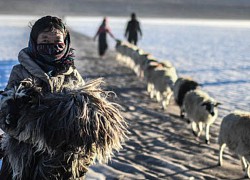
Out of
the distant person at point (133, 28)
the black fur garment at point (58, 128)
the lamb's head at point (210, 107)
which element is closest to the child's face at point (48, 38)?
the black fur garment at point (58, 128)

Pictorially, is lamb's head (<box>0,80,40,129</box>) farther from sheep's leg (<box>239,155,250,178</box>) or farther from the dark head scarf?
sheep's leg (<box>239,155,250,178</box>)

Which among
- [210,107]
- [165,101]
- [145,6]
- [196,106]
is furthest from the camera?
[145,6]

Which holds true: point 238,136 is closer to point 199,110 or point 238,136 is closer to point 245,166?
point 245,166

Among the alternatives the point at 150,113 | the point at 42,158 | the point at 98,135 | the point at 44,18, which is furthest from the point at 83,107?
the point at 150,113

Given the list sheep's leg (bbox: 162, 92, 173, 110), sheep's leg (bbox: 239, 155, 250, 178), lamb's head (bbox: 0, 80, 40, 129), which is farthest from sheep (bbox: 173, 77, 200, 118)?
lamb's head (bbox: 0, 80, 40, 129)

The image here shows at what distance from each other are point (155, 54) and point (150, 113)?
10.6 meters

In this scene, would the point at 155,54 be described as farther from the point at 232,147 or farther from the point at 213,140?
the point at 232,147

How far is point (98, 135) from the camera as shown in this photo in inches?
61.2

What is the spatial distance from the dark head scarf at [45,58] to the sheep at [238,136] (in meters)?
3.66

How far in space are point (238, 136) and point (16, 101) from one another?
4028mm

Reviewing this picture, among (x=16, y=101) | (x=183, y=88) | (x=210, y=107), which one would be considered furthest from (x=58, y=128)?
(x=183, y=88)

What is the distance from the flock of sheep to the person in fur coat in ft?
12.2

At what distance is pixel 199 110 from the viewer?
676 centimetres

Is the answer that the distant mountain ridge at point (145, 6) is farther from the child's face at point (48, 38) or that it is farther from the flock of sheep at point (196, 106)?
the child's face at point (48, 38)
